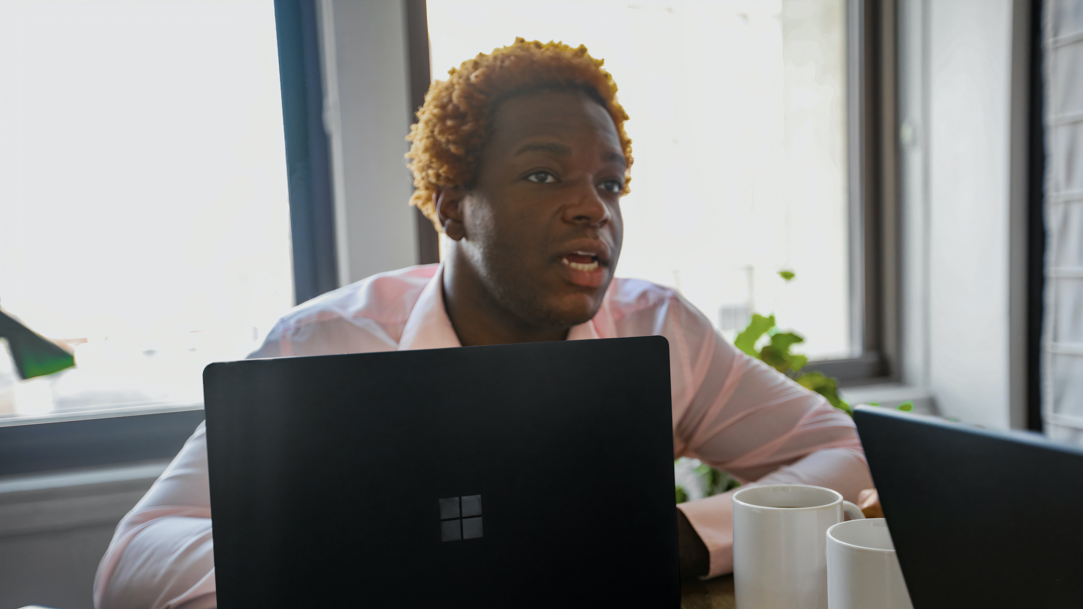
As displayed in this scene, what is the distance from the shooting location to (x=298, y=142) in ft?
5.50

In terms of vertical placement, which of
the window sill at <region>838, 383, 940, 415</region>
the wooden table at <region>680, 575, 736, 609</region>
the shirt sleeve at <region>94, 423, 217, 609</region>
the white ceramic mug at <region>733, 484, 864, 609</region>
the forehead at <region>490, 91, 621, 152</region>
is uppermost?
the forehead at <region>490, 91, 621, 152</region>

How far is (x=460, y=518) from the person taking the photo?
48 cm

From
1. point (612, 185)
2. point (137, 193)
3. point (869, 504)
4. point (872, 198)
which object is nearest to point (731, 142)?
point (872, 198)

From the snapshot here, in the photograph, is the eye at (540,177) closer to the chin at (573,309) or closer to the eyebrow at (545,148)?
the eyebrow at (545,148)

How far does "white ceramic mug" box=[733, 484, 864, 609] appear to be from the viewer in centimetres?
54

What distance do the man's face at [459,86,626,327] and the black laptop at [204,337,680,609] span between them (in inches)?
23.6

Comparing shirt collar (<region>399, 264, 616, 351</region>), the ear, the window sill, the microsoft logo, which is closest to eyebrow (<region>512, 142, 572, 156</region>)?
the ear

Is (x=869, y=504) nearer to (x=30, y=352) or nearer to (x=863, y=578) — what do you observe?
(x=863, y=578)

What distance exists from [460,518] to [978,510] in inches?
12.1

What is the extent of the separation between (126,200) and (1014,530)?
1.72 meters

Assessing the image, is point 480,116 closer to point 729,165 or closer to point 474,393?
point 474,393

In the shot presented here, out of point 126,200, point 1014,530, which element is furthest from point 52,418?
point 1014,530

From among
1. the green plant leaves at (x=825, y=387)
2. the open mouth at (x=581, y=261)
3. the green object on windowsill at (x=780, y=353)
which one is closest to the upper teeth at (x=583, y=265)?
the open mouth at (x=581, y=261)

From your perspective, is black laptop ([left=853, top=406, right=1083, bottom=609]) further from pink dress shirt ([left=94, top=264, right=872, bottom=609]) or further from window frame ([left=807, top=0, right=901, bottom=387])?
window frame ([left=807, top=0, right=901, bottom=387])
